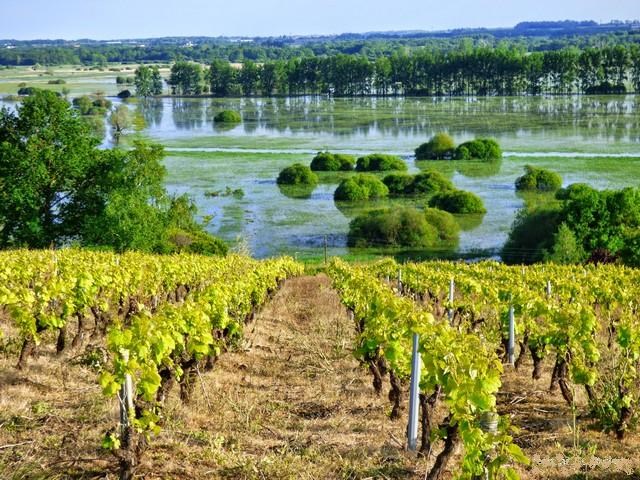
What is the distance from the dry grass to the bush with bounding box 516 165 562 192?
38.9m

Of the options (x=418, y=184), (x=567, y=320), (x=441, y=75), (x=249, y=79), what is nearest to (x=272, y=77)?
(x=249, y=79)

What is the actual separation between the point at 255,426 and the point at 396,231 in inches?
1142

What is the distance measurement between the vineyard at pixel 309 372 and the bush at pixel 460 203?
27138mm

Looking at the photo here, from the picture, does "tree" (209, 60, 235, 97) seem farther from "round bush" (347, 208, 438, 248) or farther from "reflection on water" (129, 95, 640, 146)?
"round bush" (347, 208, 438, 248)

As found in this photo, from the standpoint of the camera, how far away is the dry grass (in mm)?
7348

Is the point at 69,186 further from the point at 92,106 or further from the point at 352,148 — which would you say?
the point at 92,106

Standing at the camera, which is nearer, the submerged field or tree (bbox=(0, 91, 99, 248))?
tree (bbox=(0, 91, 99, 248))

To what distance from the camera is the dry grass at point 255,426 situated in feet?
24.1

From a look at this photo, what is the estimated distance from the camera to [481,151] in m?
62.7

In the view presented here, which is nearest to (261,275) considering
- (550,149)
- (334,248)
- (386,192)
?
(334,248)

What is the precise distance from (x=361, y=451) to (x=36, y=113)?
24.8 m

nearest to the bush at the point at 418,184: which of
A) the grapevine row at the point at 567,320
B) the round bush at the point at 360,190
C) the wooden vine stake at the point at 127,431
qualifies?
the round bush at the point at 360,190

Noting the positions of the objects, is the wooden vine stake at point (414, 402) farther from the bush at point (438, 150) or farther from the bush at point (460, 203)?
the bush at point (438, 150)

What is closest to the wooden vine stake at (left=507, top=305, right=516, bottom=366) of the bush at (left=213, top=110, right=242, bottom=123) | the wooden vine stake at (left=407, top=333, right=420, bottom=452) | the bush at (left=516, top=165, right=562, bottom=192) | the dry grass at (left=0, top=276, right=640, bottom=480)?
the dry grass at (left=0, top=276, right=640, bottom=480)
